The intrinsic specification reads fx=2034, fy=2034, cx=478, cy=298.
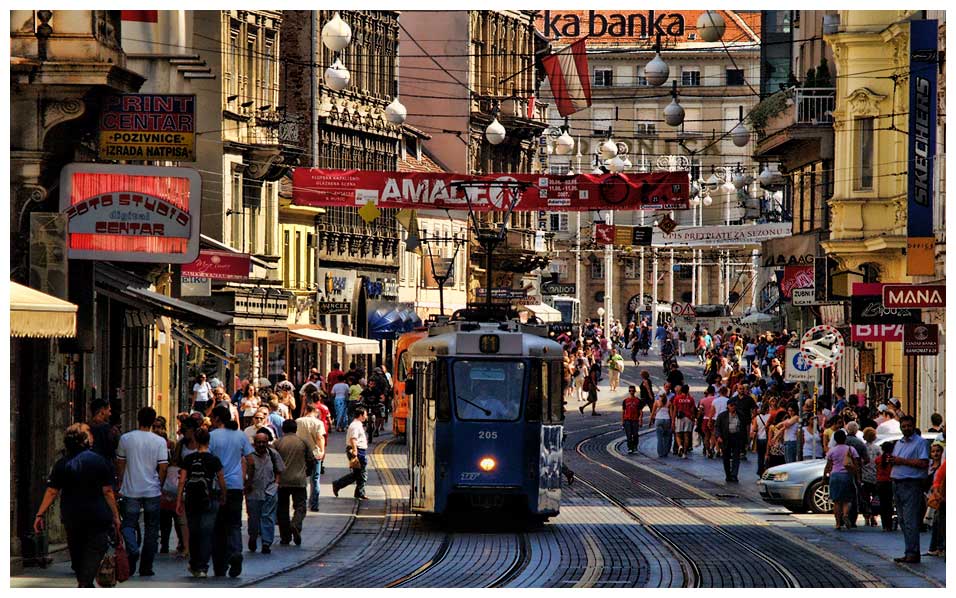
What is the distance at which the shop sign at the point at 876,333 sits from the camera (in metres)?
33.4

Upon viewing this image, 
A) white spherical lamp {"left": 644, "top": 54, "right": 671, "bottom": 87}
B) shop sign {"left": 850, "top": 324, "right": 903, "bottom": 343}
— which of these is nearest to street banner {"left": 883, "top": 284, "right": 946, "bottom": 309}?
shop sign {"left": 850, "top": 324, "right": 903, "bottom": 343}

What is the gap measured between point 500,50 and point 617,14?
63394 millimetres

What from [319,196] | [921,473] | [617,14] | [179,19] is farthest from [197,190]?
[617,14]

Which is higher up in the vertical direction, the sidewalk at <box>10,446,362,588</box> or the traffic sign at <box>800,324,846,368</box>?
the traffic sign at <box>800,324,846,368</box>

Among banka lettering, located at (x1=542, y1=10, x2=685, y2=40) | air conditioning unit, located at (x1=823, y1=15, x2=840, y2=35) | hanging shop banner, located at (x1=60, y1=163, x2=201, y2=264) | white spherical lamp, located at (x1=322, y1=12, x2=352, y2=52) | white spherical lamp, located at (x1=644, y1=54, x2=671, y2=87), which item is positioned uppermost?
banka lettering, located at (x1=542, y1=10, x2=685, y2=40)

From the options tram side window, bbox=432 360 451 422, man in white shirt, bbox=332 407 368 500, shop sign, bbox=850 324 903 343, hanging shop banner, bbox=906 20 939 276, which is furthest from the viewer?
hanging shop banner, bbox=906 20 939 276

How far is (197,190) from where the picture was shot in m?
23.6

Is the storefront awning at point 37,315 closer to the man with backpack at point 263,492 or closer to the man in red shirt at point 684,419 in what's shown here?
the man with backpack at point 263,492

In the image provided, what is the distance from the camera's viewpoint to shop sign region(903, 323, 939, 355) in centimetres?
3178

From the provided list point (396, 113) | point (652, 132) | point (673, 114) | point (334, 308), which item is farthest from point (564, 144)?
point (652, 132)

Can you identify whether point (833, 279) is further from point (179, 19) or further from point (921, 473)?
point (921, 473)

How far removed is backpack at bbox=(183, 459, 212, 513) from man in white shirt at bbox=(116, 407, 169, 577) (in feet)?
1.09

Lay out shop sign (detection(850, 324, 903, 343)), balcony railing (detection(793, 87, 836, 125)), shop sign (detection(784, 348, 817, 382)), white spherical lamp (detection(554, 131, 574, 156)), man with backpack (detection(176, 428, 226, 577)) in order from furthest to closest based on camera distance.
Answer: white spherical lamp (detection(554, 131, 574, 156)) → balcony railing (detection(793, 87, 836, 125)) → shop sign (detection(850, 324, 903, 343)) → shop sign (detection(784, 348, 817, 382)) → man with backpack (detection(176, 428, 226, 577))

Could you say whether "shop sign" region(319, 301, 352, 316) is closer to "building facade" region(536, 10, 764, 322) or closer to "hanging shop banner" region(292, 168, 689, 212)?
"hanging shop banner" region(292, 168, 689, 212)
